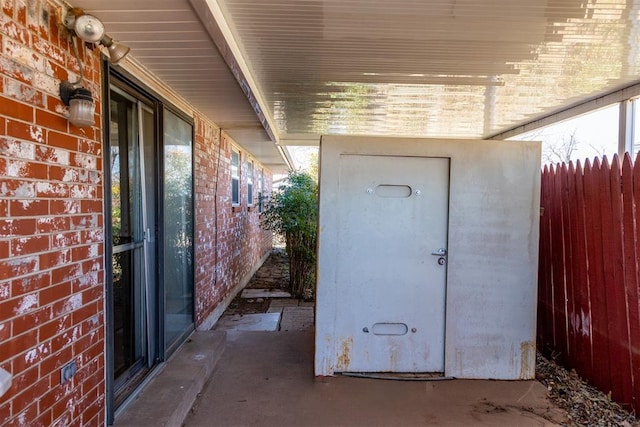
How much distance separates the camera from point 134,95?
319cm

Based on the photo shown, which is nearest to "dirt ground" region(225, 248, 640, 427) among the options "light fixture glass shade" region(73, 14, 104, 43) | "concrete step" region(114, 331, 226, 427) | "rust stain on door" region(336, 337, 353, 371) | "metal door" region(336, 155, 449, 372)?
"metal door" region(336, 155, 449, 372)

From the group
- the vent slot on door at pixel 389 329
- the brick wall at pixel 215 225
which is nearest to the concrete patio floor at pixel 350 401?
the vent slot on door at pixel 389 329

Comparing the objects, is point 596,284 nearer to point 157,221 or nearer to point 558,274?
point 558,274

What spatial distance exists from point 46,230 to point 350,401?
8.39ft

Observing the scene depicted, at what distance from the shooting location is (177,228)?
4.13 metres

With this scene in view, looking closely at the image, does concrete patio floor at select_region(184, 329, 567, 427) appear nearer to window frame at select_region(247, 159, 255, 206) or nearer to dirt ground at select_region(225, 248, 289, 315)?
dirt ground at select_region(225, 248, 289, 315)

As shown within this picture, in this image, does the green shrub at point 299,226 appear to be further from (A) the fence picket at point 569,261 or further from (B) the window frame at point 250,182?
(A) the fence picket at point 569,261

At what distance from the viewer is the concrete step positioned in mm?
2713

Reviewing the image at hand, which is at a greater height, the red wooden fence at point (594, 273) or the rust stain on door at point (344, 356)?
the red wooden fence at point (594, 273)

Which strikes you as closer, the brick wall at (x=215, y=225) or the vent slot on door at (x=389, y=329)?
the vent slot on door at (x=389, y=329)

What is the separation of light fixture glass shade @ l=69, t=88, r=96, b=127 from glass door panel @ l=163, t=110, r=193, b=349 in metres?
1.56

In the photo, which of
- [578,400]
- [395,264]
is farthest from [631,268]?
[395,264]

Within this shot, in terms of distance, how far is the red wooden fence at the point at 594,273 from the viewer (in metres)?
3.17

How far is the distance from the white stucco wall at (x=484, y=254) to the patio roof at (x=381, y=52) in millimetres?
723
